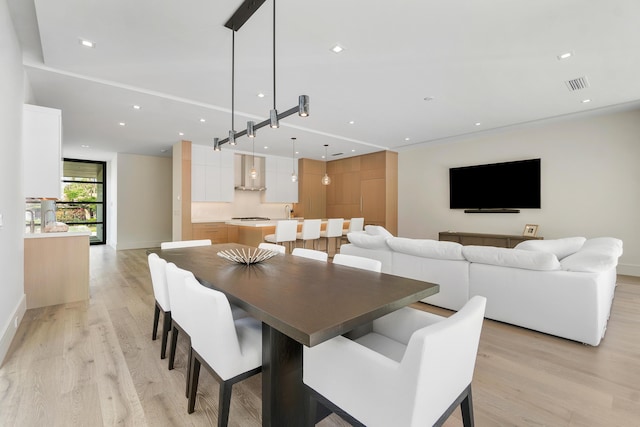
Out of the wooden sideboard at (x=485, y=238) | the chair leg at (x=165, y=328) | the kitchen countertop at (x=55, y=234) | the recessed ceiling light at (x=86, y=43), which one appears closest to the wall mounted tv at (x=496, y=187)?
the wooden sideboard at (x=485, y=238)

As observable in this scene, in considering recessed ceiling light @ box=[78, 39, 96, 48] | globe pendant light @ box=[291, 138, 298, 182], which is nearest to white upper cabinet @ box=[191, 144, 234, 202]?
globe pendant light @ box=[291, 138, 298, 182]

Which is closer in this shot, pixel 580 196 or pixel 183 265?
pixel 183 265

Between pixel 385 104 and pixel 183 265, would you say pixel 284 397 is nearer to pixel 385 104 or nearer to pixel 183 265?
pixel 183 265

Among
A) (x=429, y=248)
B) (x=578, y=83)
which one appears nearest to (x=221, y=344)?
(x=429, y=248)

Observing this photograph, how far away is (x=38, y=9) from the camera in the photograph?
2340 mm

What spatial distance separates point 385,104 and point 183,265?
3.76 meters

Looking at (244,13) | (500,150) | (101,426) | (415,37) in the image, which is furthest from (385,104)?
(101,426)

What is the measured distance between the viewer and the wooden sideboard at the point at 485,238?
19.2 feet

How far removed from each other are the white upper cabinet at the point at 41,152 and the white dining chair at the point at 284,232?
313 cm

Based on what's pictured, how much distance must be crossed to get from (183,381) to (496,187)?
261 inches

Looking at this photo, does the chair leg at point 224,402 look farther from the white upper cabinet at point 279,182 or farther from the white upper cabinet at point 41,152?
the white upper cabinet at point 279,182

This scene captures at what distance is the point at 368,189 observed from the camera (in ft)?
27.8

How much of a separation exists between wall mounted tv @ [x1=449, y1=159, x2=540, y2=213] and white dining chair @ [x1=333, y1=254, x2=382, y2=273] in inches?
207

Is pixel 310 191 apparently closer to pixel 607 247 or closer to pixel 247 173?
pixel 247 173
